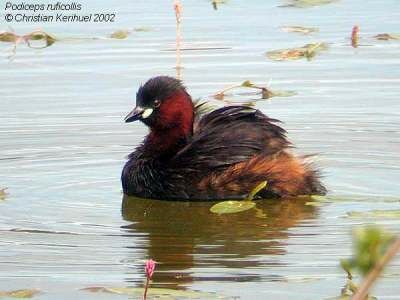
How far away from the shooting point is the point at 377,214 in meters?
7.09

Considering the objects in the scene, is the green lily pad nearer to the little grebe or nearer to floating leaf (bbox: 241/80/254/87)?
the little grebe

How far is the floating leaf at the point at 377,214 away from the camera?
23.1 feet

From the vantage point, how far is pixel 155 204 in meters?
8.08

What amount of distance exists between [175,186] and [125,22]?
5417 millimetres

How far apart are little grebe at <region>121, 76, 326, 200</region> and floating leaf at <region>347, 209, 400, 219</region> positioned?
0.72 meters

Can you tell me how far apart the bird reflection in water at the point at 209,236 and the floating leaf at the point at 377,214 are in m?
0.28

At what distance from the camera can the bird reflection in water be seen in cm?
596

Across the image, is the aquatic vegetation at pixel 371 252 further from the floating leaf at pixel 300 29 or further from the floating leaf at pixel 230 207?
the floating leaf at pixel 300 29

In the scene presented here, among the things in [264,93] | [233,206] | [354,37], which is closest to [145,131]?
[264,93]

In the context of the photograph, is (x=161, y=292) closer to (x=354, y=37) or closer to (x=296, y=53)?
(x=296, y=53)

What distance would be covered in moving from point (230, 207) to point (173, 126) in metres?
0.93

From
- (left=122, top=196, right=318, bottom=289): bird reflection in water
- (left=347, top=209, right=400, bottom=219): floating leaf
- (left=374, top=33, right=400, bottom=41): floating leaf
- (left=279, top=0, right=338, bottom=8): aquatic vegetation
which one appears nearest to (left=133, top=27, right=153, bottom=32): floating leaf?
(left=279, top=0, right=338, bottom=8): aquatic vegetation

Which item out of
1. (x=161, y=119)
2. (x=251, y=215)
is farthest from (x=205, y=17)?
(x=251, y=215)

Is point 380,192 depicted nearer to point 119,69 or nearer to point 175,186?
point 175,186
